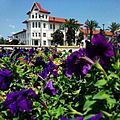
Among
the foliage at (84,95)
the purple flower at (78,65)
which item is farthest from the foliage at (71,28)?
the purple flower at (78,65)

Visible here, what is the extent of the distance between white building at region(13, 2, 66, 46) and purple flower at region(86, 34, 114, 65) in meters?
94.7

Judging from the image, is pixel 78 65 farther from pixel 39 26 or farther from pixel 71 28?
pixel 39 26

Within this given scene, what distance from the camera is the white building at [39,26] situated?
97787mm

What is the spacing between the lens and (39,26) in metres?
97.9

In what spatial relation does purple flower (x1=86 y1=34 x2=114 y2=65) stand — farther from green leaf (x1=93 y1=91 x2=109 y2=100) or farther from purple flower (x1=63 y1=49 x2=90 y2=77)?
green leaf (x1=93 y1=91 x2=109 y2=100)

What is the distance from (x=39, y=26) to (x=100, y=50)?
317 ft

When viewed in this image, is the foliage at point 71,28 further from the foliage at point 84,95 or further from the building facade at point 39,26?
the foliage at point 84,95

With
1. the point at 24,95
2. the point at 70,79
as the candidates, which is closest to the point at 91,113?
the point at 24,95

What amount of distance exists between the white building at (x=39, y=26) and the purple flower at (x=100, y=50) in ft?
311

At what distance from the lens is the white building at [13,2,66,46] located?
97.8 meters

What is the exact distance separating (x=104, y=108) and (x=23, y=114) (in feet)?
2.71

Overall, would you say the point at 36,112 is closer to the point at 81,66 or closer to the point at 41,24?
the point at 81,66

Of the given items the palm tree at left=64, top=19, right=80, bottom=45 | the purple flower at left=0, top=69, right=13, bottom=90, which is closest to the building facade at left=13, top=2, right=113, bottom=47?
the palm tree at left=64, top=19, right=80, bottom=45

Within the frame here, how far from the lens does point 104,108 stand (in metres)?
1.83
